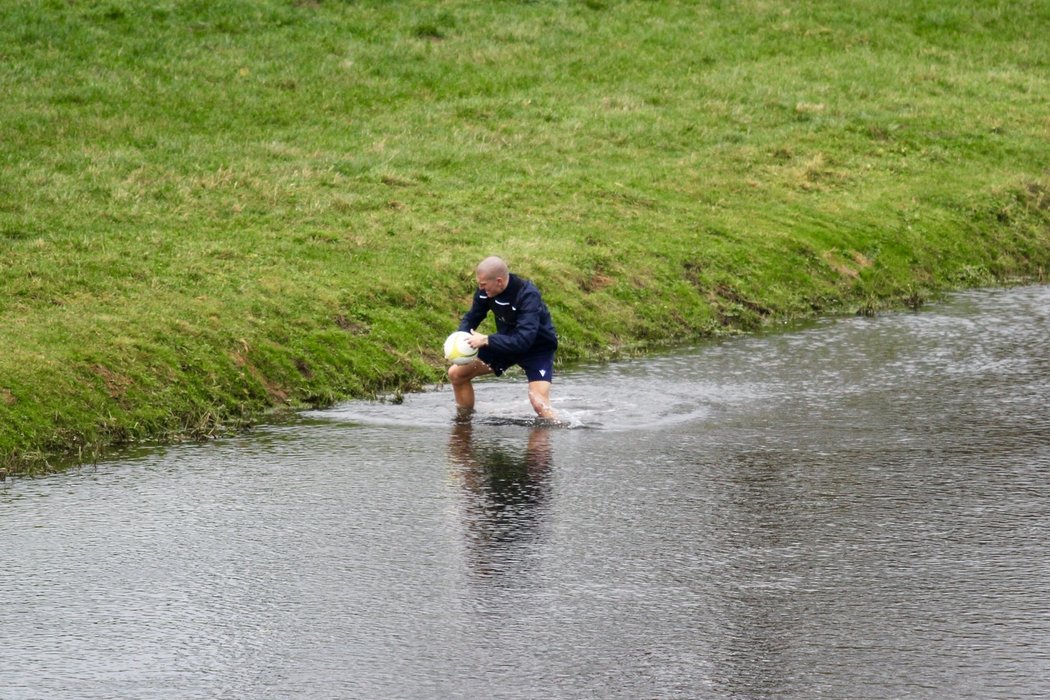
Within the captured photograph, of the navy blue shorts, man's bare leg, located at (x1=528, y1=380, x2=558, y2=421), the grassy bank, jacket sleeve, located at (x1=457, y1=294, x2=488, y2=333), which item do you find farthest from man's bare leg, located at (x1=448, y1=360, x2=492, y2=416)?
the grassy bank

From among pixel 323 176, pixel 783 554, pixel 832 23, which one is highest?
pixel 832 23

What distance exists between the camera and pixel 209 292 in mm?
21000

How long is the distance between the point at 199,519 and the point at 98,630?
9.29ft

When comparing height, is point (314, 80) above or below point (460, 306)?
above

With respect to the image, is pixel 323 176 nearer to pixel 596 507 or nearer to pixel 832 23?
pixel 596 507

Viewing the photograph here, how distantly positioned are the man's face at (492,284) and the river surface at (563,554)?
1.42 m

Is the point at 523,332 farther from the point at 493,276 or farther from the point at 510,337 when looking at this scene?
the point at 493,276

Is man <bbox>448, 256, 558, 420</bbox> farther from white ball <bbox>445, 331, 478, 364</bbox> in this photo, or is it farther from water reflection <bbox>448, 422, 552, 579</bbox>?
water reflection <bbox>448, 422, 552, 579</bbox>

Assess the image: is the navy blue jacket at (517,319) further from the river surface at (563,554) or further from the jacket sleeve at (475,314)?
the river surface at (563,554)

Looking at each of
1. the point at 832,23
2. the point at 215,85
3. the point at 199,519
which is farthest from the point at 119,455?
the point at 832,23

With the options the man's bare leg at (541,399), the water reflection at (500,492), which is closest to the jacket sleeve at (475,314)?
the man's bare leg at (541,399)

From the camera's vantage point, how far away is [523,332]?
16906mm

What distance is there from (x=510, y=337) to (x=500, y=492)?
332 centimetres

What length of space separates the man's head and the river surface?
145cm
